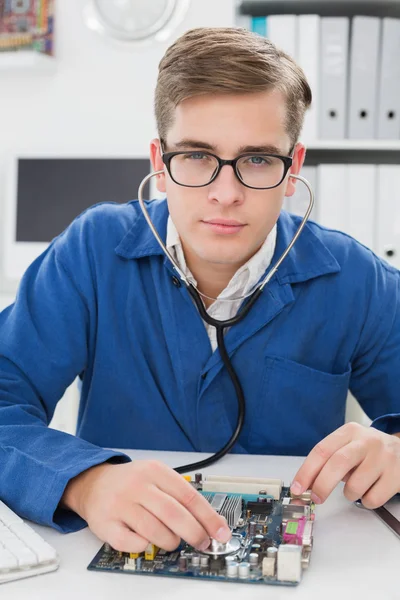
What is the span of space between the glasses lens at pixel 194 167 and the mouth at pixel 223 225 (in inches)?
2.3

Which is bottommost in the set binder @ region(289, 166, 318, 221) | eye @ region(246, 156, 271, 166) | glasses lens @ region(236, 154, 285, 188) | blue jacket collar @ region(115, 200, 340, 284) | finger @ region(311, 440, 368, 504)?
finger @ region(311, 440, 368, 504)

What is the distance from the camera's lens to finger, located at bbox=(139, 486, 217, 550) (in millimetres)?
740

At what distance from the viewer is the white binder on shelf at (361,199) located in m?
2.30

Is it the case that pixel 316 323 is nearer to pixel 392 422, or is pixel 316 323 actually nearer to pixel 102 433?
pixel 392 422

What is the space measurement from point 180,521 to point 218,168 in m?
0.54

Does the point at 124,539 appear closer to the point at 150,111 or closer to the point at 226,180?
the point at 226,180

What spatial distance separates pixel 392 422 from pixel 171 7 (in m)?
1.94

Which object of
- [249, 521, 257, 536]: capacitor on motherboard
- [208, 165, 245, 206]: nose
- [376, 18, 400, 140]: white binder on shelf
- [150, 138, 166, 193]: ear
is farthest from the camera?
[376, 18, 400, 140]: white binder on shelf

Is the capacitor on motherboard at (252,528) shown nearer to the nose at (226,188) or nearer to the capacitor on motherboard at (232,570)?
the capacitor on motherboard at (232,570)

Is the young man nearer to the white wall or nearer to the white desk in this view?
the white desk

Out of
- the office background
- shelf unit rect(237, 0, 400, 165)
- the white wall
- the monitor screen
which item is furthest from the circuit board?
the white wall

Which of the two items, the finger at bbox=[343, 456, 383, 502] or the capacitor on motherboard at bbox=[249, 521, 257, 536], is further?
the finger at bbox=[343, 456, 383, 502]

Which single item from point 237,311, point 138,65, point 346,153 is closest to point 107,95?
point 138,65

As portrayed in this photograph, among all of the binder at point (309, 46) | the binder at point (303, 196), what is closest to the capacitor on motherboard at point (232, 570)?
the binder at point (303, 196)
